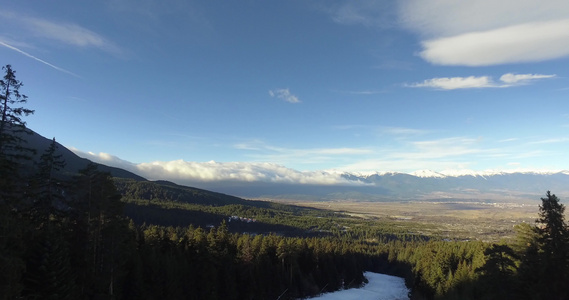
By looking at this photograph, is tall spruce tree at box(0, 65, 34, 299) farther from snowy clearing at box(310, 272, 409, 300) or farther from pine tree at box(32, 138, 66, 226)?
snowy clearing at box(310, 272, 409, 300)

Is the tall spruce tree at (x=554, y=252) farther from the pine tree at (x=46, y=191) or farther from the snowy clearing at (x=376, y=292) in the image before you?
the snowy clearing at (x=376, y=292)

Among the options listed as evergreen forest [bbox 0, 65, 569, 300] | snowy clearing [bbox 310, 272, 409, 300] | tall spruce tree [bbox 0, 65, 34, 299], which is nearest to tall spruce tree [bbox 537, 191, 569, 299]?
evergreen forest [bbox 0, 65, 569, 300]

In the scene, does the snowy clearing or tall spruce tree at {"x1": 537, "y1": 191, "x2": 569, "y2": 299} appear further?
the snowy clearing

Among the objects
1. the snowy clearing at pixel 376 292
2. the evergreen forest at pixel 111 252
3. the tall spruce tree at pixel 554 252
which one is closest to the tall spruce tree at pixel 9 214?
the evergreen forest at pixel 111 252

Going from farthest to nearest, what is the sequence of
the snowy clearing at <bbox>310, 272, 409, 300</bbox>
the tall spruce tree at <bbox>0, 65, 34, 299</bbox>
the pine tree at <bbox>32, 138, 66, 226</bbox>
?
the snowy clearing at <bbox>310, 272, 409, 300</bbox>
the pine tree at <bbox>32, 138, 66, 226</bbox>
the tall spruce tree at <bbox>0, 65, 34, 299</bbox>

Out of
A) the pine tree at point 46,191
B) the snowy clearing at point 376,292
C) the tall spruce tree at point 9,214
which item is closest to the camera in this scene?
the tall spruce tree at point 9,214

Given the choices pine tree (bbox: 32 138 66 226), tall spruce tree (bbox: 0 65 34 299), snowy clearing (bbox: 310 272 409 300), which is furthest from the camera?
snowy clearing (bbox: 310 272 409 300)

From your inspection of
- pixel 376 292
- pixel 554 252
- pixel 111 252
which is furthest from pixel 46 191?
pixel 376 292

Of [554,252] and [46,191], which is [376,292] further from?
[46,191]

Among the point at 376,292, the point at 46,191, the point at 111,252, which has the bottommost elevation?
the point at 376,292

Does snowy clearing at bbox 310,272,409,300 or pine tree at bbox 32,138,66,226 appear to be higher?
pine tree at bbox 32,138,66,226
